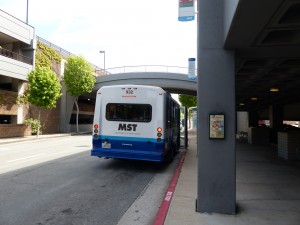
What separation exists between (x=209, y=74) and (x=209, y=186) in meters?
2.21

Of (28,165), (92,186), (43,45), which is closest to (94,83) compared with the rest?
(43,45)

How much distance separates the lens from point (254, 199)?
6.83 m

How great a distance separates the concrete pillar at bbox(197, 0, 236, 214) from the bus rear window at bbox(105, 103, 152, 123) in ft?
15.6

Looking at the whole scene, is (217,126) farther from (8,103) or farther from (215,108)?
(8,103)

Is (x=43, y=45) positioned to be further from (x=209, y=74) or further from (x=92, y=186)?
(x=209, y=74)

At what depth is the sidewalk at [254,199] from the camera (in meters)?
5.45

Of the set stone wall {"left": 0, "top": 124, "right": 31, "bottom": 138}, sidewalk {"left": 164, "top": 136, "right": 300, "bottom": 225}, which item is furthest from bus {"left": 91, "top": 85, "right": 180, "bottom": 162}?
stone wall {"left": 0, "top": 124, "right": 31, "bottom": 138}

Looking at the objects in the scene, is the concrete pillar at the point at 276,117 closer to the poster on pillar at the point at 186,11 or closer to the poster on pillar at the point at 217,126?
the poster on pillar at the point at 186,11

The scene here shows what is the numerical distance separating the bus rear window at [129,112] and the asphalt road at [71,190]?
1871 mm

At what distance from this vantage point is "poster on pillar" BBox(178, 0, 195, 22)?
9281 millimetres

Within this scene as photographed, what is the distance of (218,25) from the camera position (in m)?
5.97

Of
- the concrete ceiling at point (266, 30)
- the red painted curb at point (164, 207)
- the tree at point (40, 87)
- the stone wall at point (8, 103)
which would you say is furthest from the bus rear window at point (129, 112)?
the stone wall at point (8, 103)

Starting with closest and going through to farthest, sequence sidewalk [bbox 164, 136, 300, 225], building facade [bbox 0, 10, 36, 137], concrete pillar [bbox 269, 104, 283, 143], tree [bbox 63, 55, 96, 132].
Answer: sidewalk [bbox 164, 136, 300, 225] → concrete pillar [bbox 269, 104, 283, 143] → building facade [bbox 0, 10, 36, 137] → tree [bbox 63, 55, 96, 132]

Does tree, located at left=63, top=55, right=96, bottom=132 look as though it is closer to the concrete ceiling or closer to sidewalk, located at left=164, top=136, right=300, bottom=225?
sidewalk, located at left=164, top=136, right=300, bottom=225
